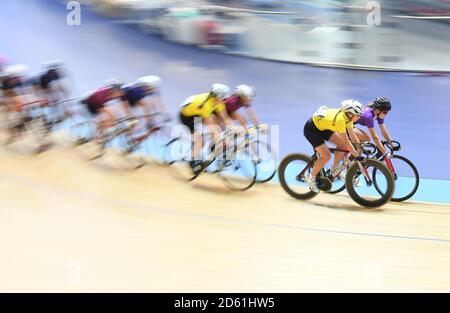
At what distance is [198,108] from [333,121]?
1253mm

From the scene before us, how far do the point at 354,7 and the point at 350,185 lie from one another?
1900 millimetres

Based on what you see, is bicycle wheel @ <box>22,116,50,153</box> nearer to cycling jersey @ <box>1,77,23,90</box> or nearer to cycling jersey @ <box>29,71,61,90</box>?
cycling jersey @ <box>29,71,61,90</box>

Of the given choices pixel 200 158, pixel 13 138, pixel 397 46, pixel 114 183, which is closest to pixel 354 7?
pixel 397 46

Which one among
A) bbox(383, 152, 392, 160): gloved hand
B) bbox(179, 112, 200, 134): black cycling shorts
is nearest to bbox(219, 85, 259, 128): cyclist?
bbox(179, 112, 200, 134): black cycling shorts

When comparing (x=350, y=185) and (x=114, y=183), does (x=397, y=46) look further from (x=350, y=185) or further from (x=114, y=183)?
(x=114, y=183)

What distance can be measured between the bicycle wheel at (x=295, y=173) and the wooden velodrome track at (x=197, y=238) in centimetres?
10

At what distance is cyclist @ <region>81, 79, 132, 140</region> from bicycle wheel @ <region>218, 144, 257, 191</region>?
4.12 ft

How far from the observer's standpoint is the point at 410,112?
225 inches

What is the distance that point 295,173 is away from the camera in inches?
201

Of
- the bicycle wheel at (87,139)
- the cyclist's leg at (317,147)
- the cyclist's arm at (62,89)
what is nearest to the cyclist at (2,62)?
the cyclist's arm at (62,89)

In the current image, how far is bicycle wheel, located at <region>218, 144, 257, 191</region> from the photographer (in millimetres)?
5109

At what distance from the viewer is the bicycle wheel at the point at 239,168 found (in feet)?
16.8

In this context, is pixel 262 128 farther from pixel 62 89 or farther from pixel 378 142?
pixel 62 89
